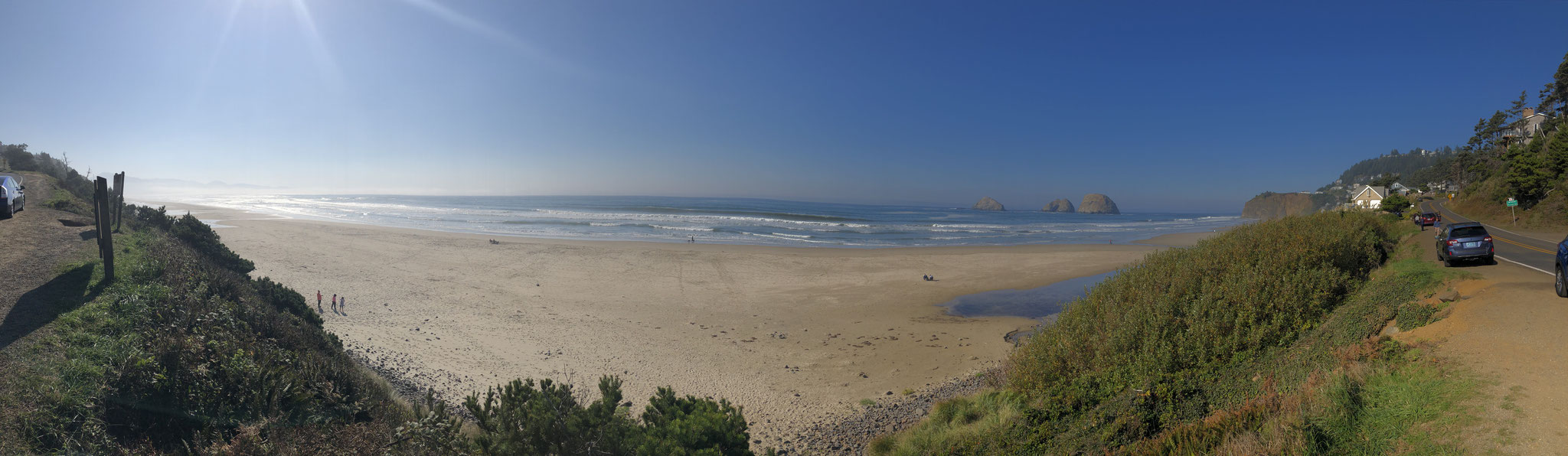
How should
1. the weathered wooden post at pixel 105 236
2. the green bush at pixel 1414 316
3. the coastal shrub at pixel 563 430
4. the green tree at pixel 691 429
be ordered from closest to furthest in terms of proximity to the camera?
the coastal shrub at pixel 563 430 < the green tree at pixel 691 429 < the green bush at pixel 1414 316 < the weathered wooden post at pixel 105 236

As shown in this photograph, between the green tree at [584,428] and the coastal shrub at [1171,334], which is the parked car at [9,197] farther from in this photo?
the coastal shrub at [1171,334]

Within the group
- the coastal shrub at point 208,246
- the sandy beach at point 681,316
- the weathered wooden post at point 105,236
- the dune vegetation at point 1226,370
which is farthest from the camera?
the coastal shrub at point 208,246

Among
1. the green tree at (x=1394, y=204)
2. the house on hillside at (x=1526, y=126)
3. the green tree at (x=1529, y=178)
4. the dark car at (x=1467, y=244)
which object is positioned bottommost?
the dark car at (x=1467, y=244)

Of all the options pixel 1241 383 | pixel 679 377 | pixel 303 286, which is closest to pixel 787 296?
pixel 679 377

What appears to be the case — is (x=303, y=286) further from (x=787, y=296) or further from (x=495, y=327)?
(x=787, y=296)

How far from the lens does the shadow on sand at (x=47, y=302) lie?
18.1 feet

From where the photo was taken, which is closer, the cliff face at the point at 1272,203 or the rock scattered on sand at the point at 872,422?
the rock scattered on sand at the point at 872,422

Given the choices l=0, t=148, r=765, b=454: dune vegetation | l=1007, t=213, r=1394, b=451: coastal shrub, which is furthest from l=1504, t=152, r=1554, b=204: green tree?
l=0, t=148, r=765, b=454: dune vegetation

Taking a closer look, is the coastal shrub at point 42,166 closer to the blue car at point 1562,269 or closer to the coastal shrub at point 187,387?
the coastal shrub at point 187,387

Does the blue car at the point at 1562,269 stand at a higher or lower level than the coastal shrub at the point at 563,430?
higher

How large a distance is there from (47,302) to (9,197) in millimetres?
6315

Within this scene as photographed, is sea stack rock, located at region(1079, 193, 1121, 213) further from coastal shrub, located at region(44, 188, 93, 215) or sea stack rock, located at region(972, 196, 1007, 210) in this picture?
coastal shrub, located at region(44, 188, 93, 215)

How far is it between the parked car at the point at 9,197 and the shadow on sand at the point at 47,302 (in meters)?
3.93

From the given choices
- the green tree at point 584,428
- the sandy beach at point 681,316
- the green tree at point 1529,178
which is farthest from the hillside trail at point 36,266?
the green tree at point 1529,178
